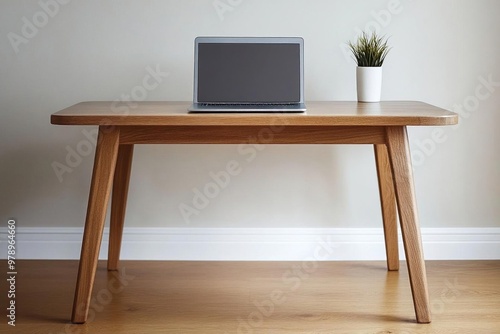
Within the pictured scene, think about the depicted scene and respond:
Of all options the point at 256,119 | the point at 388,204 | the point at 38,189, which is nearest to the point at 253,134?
the point at 256,119

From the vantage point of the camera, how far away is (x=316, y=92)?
8.63 ft

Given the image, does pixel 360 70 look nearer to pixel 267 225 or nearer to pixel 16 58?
pixel 267 225

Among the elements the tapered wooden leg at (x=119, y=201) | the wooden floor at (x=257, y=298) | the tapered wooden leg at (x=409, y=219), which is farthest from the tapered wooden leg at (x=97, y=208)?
the tapered wooden leg at (x=409, y=219)

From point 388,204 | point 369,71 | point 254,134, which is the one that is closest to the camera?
point 254,134

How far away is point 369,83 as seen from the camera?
2.38 meters

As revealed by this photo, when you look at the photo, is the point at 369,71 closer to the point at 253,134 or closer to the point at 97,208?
Result: the point at 253,134

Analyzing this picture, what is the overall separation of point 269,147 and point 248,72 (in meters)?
0.49

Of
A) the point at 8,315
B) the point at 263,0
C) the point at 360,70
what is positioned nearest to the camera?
the point at 8,315

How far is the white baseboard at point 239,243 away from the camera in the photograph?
268 cm

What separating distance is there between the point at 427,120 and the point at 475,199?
84 cm

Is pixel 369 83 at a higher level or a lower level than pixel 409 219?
higher

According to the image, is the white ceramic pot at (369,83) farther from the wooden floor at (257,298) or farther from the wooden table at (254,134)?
the wooden floor at (257,298)

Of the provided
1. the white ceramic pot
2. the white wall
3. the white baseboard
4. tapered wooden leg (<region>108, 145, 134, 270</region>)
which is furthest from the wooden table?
the white baseboard

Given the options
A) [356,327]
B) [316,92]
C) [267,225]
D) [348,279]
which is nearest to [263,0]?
[316,92]
